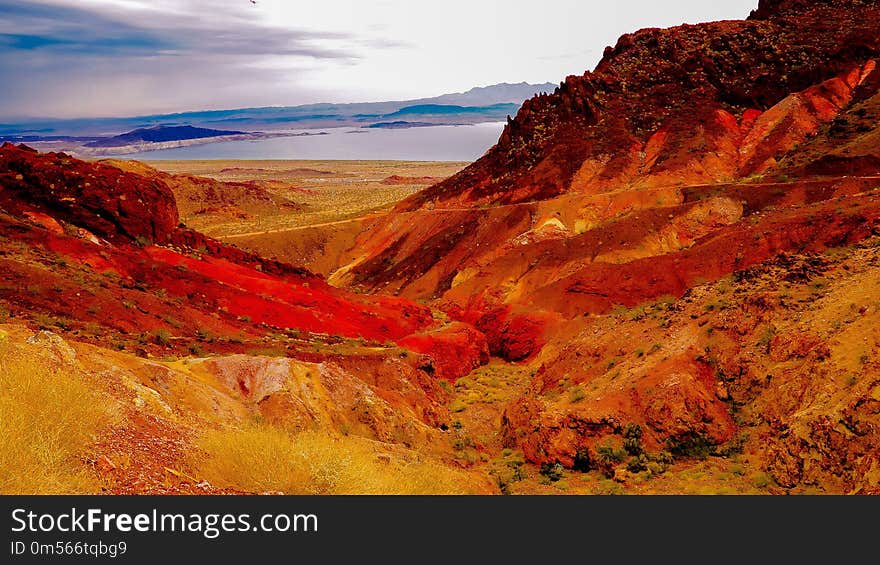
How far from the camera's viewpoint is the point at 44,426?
6680 mm

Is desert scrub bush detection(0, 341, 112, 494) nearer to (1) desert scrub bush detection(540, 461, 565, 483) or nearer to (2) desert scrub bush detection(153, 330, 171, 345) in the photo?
(2) desert scrub bush detection(153, 330, 171, 345)

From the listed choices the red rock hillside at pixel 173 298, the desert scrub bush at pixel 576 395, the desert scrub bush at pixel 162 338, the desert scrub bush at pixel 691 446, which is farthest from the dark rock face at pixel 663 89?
the desert scrub bush at pixel 691 446

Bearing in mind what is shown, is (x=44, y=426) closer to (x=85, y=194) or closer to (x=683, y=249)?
(x=85, y=194)

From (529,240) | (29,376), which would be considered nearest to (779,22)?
(529,240)

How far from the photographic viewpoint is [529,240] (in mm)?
39969

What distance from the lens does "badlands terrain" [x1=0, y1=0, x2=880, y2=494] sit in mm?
9172

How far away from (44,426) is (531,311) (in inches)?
1032

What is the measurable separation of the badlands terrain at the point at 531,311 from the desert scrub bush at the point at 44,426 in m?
0.03

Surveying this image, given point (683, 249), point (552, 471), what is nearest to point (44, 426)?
→ point (552, 471)

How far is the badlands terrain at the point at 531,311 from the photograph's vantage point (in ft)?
30.1

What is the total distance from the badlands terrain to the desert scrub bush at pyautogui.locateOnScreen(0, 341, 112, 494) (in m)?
0.03

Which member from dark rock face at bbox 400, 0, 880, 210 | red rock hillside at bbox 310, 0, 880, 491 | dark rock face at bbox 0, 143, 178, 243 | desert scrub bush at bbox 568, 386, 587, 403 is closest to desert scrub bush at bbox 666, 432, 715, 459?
red rock hillside at bbox 310, 0, 880, 491

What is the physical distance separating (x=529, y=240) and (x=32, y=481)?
3581cm

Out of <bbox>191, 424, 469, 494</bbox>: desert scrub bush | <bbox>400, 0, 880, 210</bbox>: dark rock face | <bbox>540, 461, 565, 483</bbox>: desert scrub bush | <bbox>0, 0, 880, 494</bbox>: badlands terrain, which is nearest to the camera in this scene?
<bbox>191, 424, 469, 494</bbox>: desert scrub bush
